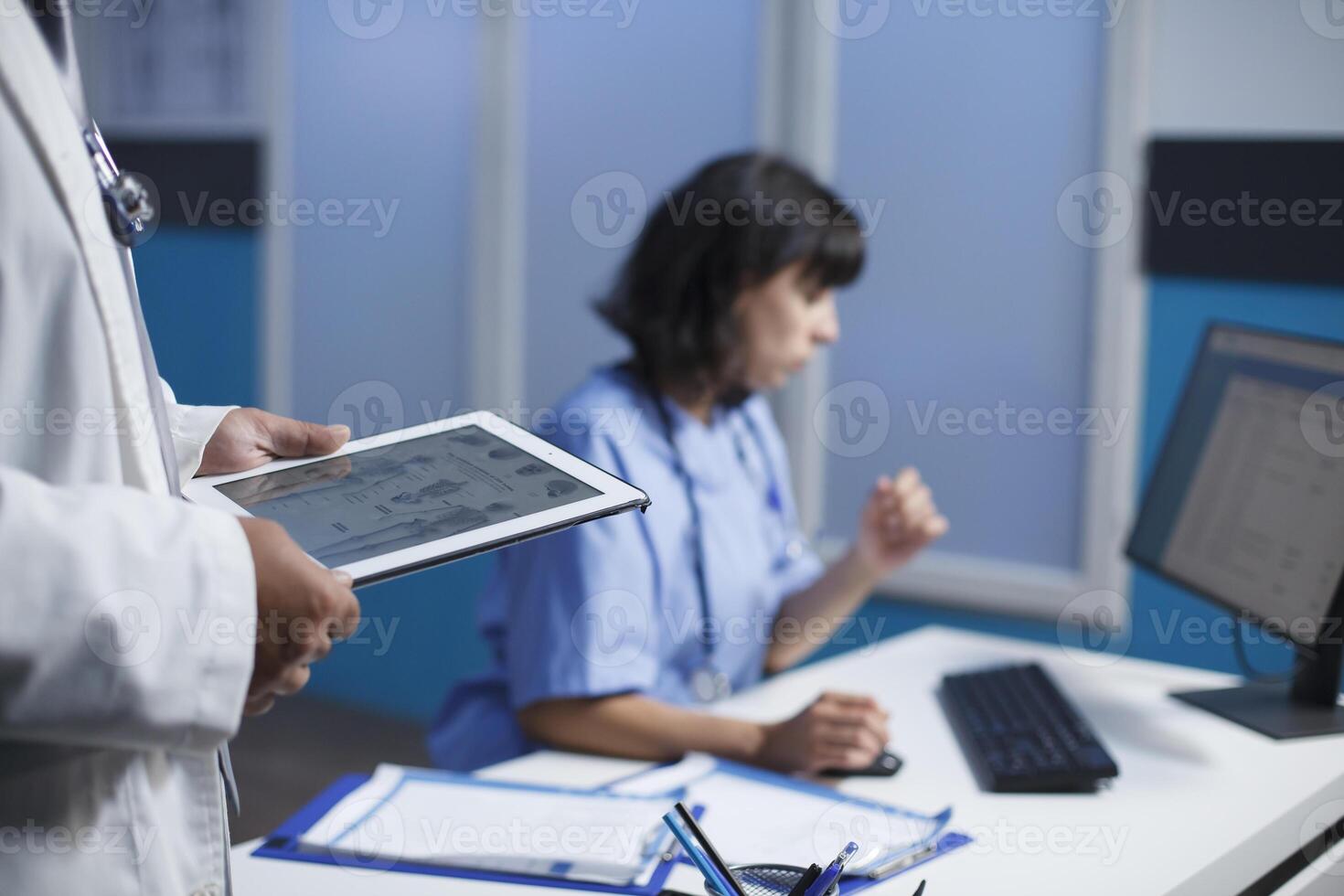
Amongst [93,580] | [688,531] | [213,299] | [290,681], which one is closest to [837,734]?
[688,531]

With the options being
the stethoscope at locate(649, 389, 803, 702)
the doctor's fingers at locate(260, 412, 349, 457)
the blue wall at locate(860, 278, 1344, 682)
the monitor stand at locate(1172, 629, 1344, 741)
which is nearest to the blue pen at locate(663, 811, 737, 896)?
the doctor's fingers at locate(260, 412, 349, 457)

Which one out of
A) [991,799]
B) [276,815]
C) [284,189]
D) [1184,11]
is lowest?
[276,815]

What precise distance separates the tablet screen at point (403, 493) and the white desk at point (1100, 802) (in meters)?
0.35

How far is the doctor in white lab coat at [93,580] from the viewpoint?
593mm

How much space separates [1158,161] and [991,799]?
5.19ft

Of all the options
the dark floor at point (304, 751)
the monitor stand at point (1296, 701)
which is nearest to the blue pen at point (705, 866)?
the monitor stand at point (1296, 701)

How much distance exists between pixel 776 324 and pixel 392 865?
91 cm

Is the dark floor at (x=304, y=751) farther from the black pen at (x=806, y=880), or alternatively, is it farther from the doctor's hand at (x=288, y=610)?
the doctor's hand at (x=288, y=610)

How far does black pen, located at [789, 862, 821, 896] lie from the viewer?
0.86 meters

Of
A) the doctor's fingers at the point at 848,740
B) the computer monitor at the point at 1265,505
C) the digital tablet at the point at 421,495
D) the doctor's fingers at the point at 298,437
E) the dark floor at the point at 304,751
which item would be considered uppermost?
the doctor's fingers at the point at 298,437

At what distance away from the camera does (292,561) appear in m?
0.67

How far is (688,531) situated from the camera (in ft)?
5.32

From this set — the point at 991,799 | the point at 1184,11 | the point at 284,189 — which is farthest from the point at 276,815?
the point at 1184,11

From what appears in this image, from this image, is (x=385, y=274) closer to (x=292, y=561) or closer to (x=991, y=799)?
(x=991, y=799)
